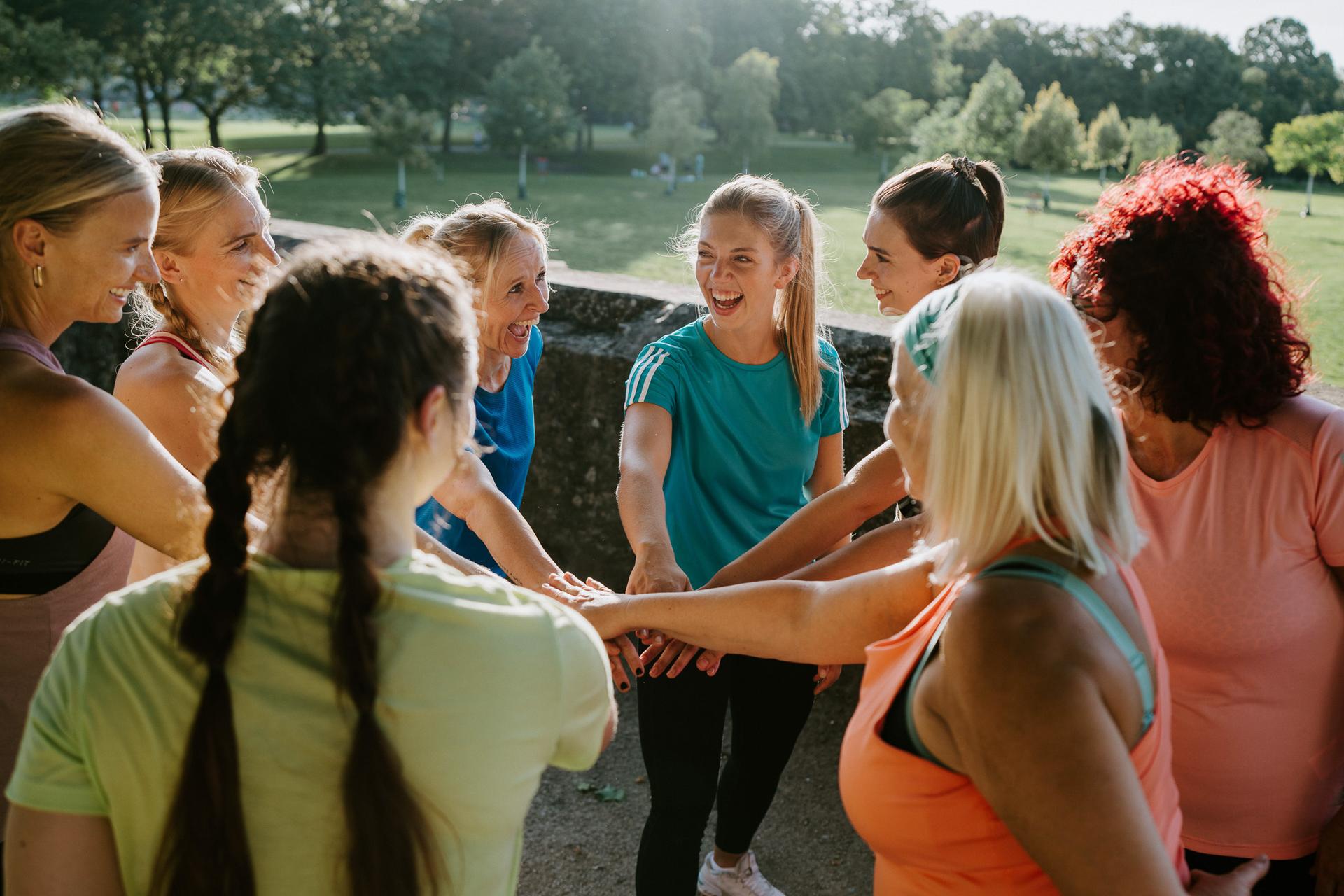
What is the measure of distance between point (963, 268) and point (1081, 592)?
5.90 ft

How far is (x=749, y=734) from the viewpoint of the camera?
9.55 feet

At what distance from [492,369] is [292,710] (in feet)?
6.52

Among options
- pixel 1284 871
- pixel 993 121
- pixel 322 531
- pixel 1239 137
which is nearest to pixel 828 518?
pixel 1284 871

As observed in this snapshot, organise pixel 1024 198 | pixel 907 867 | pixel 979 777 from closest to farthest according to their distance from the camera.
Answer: pixel 979 777 → pixel 907 867 → pixel 1024 198

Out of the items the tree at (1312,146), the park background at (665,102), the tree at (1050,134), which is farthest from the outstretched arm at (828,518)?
the tree at (1050,134)

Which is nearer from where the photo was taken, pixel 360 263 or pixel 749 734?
pixel 360 263

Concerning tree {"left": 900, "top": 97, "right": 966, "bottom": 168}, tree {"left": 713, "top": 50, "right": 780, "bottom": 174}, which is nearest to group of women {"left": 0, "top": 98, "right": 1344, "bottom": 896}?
tree {"left": 900, "top": 97, "right": 966, "bottom": 168}

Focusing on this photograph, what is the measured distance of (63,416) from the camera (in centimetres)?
174

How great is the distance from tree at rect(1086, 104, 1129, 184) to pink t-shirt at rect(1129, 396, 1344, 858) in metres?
57.5

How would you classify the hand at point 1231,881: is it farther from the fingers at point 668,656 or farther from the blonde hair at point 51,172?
the blonde hair at point 51,172

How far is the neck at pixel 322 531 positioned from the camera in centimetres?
120

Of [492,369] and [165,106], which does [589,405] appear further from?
[165,106]

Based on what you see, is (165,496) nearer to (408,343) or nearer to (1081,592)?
(408,343)

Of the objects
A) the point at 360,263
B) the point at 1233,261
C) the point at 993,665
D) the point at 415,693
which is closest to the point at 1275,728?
the point at 1233,261
